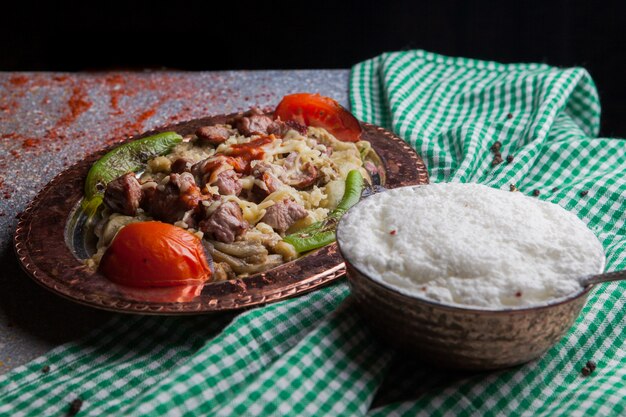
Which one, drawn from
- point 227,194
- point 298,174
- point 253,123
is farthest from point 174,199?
point 253,123

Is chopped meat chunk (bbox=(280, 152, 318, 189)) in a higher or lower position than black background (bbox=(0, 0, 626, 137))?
higher

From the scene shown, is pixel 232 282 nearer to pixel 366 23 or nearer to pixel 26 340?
pixel 26 340

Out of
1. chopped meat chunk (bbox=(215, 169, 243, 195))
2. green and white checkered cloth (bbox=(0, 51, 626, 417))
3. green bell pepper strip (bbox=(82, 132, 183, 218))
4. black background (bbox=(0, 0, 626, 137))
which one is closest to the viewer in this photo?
green and white checkered cloth (bbox=(0, 51, 626, 417))

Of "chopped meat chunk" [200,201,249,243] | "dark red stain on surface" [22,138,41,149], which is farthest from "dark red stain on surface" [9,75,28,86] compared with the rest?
"chopped meat chunk" [200,201,249,243]

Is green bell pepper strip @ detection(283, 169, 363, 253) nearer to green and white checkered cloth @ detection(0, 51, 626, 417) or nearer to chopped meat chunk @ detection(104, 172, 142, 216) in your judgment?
green and white checkered cloth @ detection(0, 51, 626, 417)

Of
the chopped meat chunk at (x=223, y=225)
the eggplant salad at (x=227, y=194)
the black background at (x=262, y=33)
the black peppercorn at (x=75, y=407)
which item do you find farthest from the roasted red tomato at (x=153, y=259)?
the black background at (x=262, y=33)

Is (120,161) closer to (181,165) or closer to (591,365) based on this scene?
(181,165)

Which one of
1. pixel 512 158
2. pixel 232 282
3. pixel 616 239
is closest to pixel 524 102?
pixel 512 158
